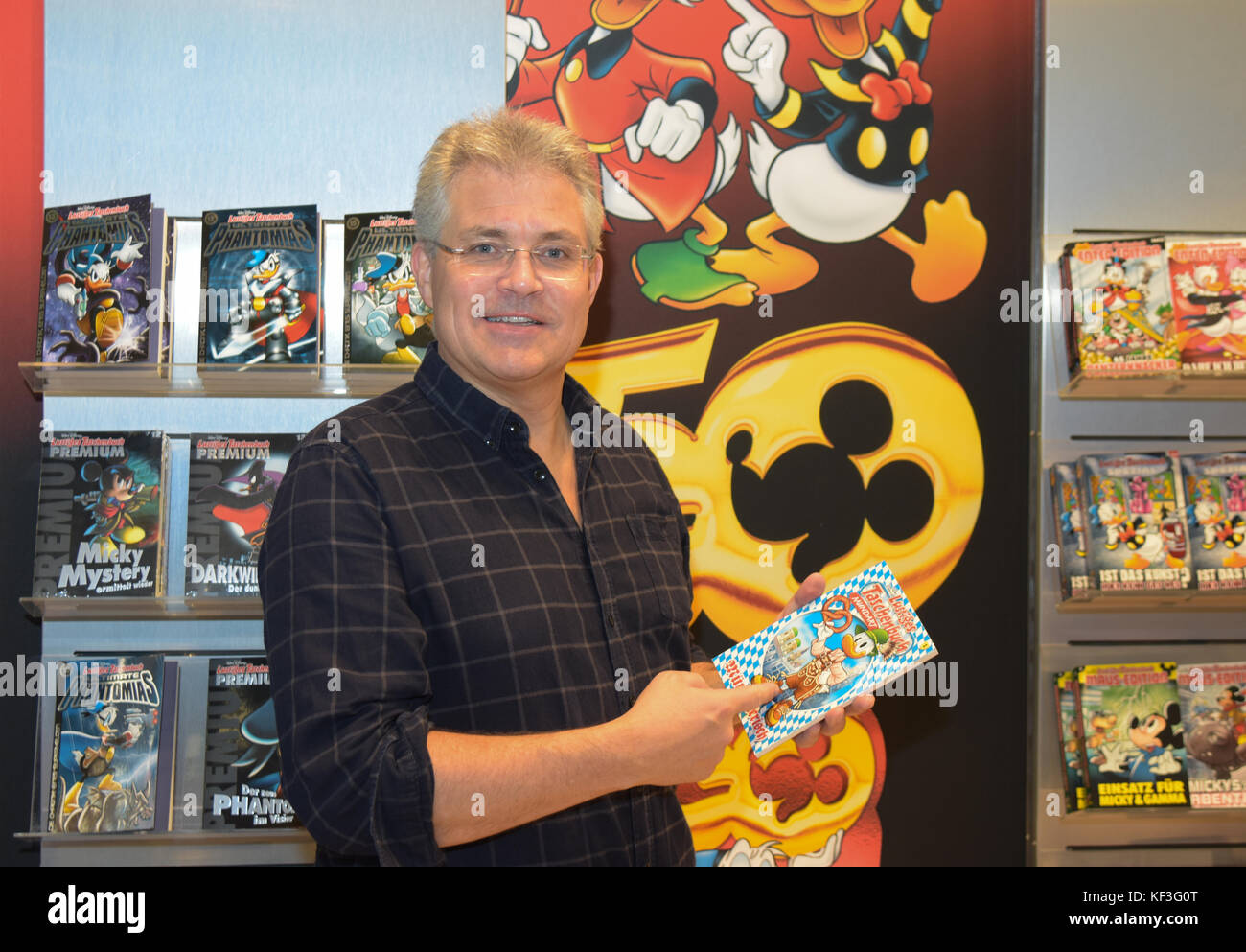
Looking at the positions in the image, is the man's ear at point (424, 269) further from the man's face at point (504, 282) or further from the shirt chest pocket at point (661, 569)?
the shirt chest pocket at point (661, 569)

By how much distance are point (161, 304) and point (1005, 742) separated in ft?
8.98

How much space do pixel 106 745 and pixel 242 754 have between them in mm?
346

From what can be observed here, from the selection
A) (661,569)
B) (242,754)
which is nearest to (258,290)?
(242,754)

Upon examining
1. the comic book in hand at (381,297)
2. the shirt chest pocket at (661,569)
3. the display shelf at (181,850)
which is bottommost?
the display shelf at (181,850)

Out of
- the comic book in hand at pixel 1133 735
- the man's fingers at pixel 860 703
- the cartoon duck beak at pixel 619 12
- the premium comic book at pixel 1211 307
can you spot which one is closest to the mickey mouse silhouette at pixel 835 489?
the comic book in hand at pixel 1133 735

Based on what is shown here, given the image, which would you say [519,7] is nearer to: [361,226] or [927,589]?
[361,226]

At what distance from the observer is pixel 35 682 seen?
2865mm

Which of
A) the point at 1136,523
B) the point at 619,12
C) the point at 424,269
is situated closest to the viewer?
the point at 424,269

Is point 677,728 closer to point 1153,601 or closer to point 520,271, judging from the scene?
point 520,271

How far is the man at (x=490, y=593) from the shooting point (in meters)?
1.46

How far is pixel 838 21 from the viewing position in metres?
3.18

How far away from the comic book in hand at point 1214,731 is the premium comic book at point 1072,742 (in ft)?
0.98

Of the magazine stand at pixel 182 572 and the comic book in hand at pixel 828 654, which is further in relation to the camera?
A: the magazine stand at pixel 182 572
